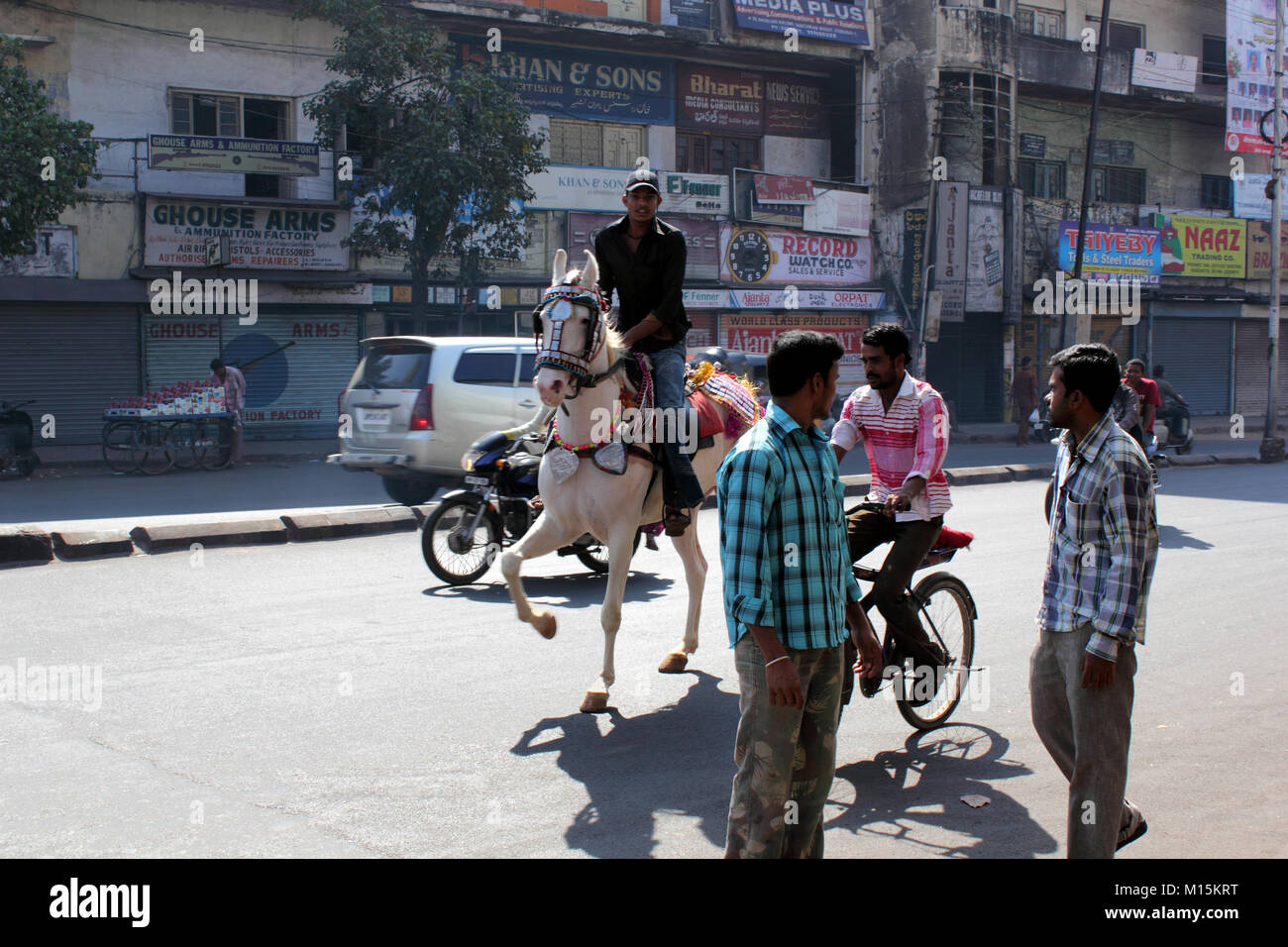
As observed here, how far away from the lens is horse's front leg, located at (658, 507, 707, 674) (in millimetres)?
7027

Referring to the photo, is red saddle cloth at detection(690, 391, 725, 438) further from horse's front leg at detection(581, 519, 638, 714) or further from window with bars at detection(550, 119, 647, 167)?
window with bars at detection(550, 119, 647, 167)

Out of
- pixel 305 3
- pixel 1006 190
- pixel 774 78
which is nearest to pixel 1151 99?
pixel 1006 190

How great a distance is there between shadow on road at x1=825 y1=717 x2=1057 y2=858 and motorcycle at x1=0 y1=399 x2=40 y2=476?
1587 cm

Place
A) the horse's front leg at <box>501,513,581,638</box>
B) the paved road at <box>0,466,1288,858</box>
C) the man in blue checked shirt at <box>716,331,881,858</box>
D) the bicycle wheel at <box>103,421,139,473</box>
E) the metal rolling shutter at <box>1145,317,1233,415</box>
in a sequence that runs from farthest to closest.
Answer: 1. the metal rolling shutter at <box>1145,317,1233,415</box>
2. the bicycle wheel at <box>103,421,139,473</box>
3. the horse's front leg at <box>501,513,581,638</box>
4. the paved road at <box>0,466,1288,858</box>
5. the man in blue checked shirt at <box>716,331,881,858</box>

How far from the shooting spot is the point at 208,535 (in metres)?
11.3

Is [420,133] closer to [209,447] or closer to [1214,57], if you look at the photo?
[209,447]

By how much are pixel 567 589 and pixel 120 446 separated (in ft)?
38.7

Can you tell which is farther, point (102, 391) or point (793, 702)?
point (102, 391)

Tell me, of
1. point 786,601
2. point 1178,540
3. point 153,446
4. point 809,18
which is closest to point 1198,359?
point 809,18

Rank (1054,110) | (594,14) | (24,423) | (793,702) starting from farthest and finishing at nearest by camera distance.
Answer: (1054,110), (594,14), (24,423), (793,702)

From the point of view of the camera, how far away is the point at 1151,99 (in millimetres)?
35188

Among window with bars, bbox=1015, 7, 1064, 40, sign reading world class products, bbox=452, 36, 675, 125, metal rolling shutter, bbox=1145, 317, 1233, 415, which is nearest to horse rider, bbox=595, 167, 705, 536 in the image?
sign reading world class products, bbox=452, 36, 675, 125
